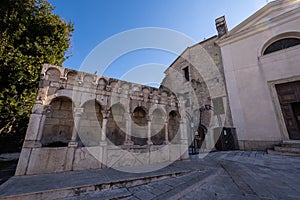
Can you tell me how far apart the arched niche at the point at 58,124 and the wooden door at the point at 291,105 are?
1165 cm

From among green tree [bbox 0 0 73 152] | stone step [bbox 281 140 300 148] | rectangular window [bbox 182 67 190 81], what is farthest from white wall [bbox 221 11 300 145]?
green tree [bbox 0 0 73 152]

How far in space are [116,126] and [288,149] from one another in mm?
8689

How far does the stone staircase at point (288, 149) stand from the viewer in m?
6.45

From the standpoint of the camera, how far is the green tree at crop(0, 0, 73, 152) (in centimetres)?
520

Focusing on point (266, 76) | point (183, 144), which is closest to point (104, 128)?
point (183, 144)

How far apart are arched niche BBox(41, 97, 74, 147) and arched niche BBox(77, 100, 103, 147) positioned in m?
0.36

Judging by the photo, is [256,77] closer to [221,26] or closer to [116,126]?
[221,26]

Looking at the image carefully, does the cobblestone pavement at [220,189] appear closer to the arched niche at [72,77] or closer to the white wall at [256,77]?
the arched niche at [72,77]

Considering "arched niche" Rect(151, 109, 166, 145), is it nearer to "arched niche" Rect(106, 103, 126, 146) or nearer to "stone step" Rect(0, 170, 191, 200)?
"arched niche" Rect(106, 103, 126, 146)

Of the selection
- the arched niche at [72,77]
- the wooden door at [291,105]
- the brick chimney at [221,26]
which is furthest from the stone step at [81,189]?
the brick chimney at [221,26]

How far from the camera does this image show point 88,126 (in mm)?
4465

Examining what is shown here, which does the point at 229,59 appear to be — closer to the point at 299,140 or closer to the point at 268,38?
the point at 268,38

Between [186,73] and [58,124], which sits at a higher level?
[186,73]

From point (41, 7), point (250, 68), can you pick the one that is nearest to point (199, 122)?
point (250, 68)
